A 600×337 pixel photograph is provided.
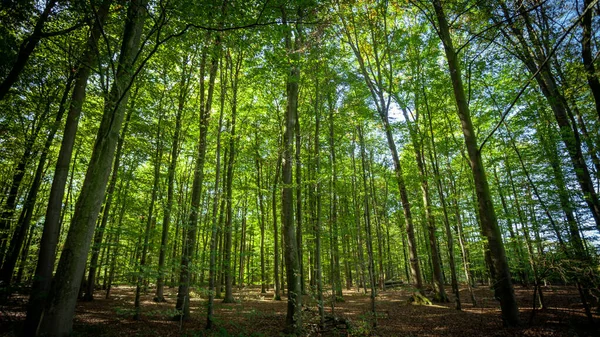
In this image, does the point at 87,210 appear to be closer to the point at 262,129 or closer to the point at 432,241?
the point at 262,129

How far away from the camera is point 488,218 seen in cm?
713

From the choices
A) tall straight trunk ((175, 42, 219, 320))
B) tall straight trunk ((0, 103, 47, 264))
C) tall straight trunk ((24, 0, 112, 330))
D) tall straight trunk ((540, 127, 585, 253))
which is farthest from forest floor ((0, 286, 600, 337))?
tall straight trunk ((0, 103, 47, 264))

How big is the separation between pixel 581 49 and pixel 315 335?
30.1ft

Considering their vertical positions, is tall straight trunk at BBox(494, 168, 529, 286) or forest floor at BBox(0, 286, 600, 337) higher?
tall straight trunk at BBox(494, 168, 529, 286)

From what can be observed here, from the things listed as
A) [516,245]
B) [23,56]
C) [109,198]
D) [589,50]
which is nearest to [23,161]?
[109,198]

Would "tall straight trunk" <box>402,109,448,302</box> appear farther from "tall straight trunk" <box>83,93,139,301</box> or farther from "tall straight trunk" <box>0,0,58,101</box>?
"tall straight trunk" <box>0,0,58,101</box>

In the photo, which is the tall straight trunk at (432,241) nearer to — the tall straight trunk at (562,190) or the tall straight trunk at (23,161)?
the tall straight trunk at (562,190)

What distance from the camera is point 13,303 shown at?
9.13m

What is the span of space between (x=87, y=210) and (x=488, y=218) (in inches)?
377

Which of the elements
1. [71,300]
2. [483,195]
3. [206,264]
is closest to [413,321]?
[483,195]

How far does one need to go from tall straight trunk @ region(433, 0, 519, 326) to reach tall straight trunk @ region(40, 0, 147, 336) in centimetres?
845

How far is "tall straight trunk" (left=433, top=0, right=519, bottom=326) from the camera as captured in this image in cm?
669

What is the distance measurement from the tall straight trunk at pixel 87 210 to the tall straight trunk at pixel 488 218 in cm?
845

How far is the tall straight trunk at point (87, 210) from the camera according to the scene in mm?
4379
